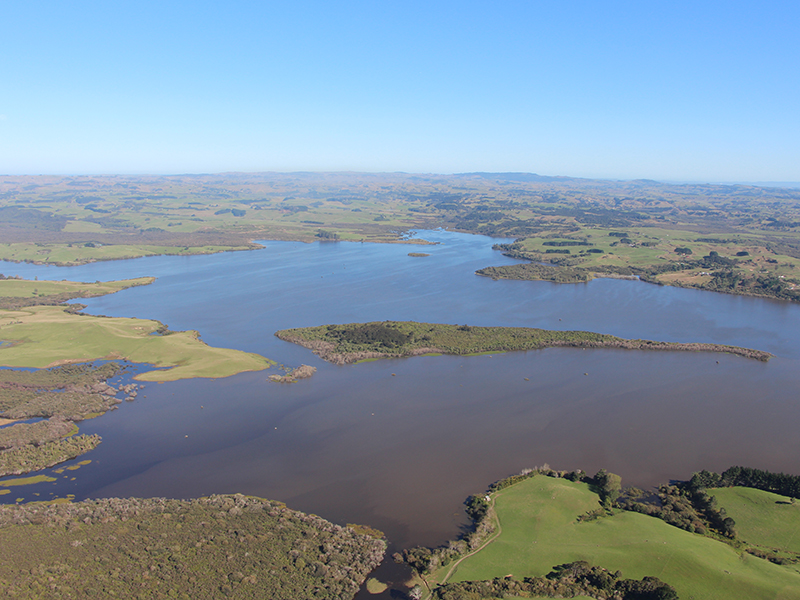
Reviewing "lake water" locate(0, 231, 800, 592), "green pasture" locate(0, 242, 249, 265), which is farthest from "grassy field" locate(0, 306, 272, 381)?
"green pasture" locate(0, 242, 249, 265)

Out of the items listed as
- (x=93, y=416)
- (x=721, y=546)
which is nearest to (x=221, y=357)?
(x=93, y=416)

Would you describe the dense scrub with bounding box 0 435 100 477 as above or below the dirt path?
above

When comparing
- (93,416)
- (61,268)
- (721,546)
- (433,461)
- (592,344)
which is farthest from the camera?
(61,268)

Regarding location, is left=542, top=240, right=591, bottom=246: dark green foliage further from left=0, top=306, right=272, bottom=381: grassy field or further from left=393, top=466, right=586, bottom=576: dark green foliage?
left=393, top=466, right=586, bottom=576: dark green foliage

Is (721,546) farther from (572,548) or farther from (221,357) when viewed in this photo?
(221,357)

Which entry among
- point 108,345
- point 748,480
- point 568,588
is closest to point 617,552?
point 568,588

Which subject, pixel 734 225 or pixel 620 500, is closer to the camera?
pixel 620 500
